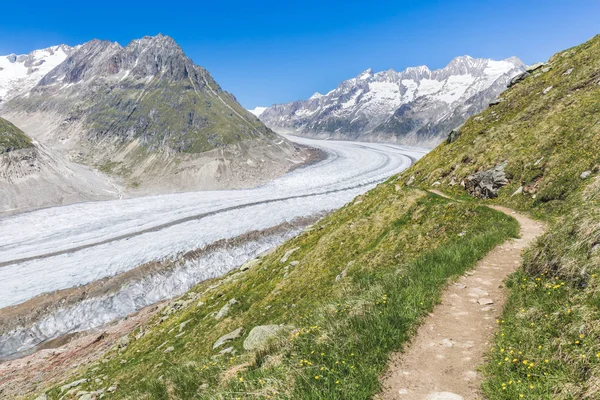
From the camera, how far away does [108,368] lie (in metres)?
19.1

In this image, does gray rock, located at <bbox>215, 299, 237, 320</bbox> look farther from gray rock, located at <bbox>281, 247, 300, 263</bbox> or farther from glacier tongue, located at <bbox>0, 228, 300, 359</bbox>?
glacier tongue, located at <bbox>0, 228, 300, 359</bbox>

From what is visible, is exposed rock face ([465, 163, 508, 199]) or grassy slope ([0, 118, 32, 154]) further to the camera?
grassy slope ([0, 118, 32, 154])

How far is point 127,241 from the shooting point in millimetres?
61875

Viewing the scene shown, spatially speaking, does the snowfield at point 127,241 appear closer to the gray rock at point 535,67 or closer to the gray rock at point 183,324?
the gray rock at point 183,324

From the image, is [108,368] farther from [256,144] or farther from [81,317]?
[256,144]

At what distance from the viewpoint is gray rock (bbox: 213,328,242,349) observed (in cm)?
1454

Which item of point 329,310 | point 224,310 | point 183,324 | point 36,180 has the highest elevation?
Answer: point 36,180

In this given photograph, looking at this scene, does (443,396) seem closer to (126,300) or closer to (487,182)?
(487,182)

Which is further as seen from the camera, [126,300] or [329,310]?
[126,300]

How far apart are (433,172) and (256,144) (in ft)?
465

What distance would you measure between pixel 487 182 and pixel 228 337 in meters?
21.0

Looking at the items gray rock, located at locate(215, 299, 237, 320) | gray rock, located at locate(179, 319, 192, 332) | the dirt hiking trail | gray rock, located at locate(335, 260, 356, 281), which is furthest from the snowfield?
the dirt hiking trail

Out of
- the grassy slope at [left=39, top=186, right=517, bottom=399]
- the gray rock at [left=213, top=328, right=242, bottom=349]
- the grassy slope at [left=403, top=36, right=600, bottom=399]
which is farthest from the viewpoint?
the gray rock at [left=213, top=328, right=242, bottom=349]

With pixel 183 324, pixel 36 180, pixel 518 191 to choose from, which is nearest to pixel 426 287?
pixel 518 191
